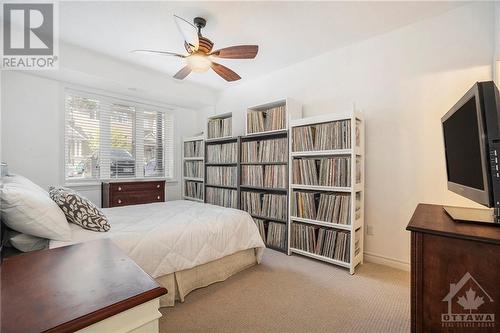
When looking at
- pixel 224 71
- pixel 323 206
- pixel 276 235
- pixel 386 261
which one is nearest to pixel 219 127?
pixel 224 71

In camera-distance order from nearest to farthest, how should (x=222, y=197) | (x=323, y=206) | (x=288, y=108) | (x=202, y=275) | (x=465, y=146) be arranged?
(x=465, y=146)
(x=202, y=275)
(x=323, y=206)
(x=288, y=108)
(x=222, y=197)

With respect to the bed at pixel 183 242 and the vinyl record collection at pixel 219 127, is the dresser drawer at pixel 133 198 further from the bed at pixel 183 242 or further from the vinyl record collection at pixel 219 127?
the vinyl record collection at pixel 219 127

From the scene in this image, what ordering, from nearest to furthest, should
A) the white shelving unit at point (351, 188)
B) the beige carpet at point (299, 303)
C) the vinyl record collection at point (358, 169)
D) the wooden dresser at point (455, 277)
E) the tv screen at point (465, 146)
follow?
the wooden dresser at point (455, 277) → the tv screen at point (465, 146) → the beige carpet at point (299, 303) → the white shelving unit at point (351, 188) → the vinyl record collection at point (358, 169)

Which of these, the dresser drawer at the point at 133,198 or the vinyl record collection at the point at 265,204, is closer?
the vinyl record collection at the point at 265,204

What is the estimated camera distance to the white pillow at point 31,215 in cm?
121

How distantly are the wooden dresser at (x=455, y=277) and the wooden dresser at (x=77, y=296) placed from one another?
1.03 metres

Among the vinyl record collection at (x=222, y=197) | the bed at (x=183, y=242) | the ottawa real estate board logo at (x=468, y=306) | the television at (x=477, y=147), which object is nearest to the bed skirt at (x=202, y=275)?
the bed at (x=183, y=242)

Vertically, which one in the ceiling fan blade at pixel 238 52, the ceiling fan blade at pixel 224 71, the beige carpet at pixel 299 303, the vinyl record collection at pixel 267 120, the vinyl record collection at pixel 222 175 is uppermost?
the ceiling fan blade at pixel 238 52

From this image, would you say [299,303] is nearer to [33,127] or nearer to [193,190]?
[193,190]

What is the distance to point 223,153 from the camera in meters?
3.60

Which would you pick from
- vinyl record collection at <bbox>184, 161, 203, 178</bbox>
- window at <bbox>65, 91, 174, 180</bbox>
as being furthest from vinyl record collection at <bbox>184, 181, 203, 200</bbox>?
window at <bbox>65, 91, 174, 180</bbox>

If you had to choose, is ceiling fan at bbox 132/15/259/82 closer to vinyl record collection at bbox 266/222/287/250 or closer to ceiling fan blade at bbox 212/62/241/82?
ceiling fan blade at bbox 212/62/241/82

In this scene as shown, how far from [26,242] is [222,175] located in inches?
94.8

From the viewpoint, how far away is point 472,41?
2008 millimetres
